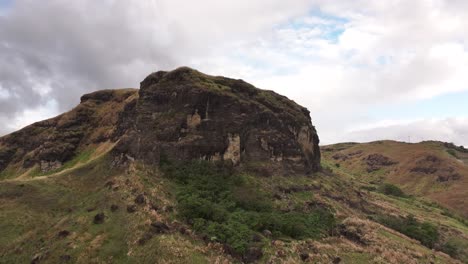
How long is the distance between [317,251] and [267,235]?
6.29m

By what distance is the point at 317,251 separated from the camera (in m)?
46.5

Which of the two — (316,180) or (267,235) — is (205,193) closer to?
(267,235)

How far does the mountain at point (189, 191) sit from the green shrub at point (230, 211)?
0.18 m

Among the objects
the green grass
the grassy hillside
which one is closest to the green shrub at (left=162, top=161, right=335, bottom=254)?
the grassy hillside

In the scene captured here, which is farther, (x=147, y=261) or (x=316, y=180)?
(x=316, y=180)

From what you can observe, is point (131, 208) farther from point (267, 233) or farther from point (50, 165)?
point (50, 165)

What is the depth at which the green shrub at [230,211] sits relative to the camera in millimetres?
45822

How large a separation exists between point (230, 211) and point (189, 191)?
6.53m

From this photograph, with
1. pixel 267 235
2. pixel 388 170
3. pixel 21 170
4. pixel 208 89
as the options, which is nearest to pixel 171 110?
pixel 208 89

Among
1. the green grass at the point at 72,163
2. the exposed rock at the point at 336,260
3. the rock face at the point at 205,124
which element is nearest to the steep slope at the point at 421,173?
the rock face at the point at 205,124

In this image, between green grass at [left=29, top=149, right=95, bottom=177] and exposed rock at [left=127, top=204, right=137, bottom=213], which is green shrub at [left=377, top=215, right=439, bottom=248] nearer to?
exposed rock at [left=127, top=204, right=137, bottom=213]

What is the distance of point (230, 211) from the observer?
53812mm

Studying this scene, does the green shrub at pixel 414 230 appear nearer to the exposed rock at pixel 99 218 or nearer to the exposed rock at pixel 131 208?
the exposed rock at pixel 131 208

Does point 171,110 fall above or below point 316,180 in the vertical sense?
above
